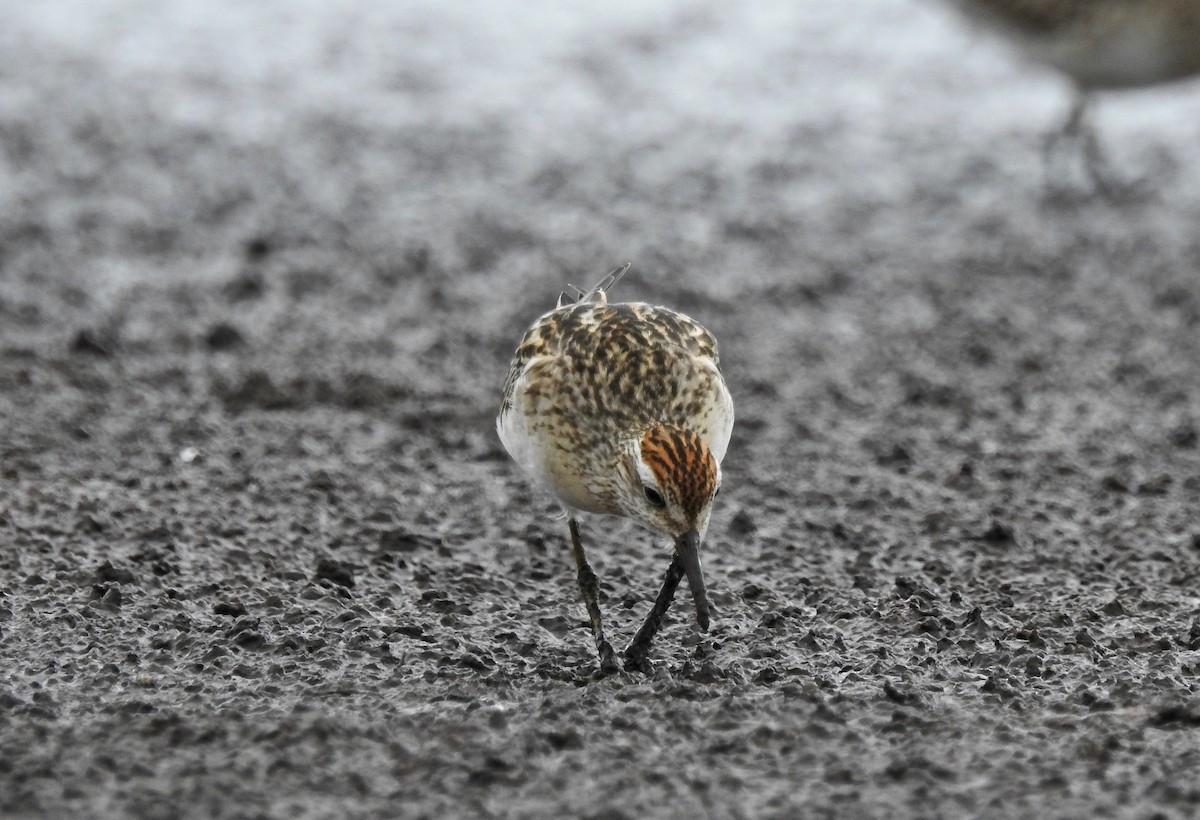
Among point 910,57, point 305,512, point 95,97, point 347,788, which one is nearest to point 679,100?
point 910,57

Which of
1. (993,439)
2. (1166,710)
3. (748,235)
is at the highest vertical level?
(748,235)

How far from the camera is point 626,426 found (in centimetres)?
502

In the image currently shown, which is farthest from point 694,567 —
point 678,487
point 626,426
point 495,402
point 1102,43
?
point 1102,43

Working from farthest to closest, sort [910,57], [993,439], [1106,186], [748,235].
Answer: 1. [910,57]
2. [1106,186]
3. [748,235]
4. [993,439]

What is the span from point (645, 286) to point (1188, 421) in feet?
10.6

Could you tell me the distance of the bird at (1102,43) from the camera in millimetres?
11594

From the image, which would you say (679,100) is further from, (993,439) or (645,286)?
(993,439)

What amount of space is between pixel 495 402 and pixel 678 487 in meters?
3.33

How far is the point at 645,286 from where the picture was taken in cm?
957

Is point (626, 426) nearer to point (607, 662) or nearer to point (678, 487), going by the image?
point (678, 487)

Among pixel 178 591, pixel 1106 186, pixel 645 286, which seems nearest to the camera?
pixel 178 591

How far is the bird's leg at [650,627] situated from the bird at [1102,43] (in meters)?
7.44

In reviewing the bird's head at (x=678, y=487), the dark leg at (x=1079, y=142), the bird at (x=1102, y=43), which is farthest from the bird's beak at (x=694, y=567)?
the dark leg at (x=1079, y=142)

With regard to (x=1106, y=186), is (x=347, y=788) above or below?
below
